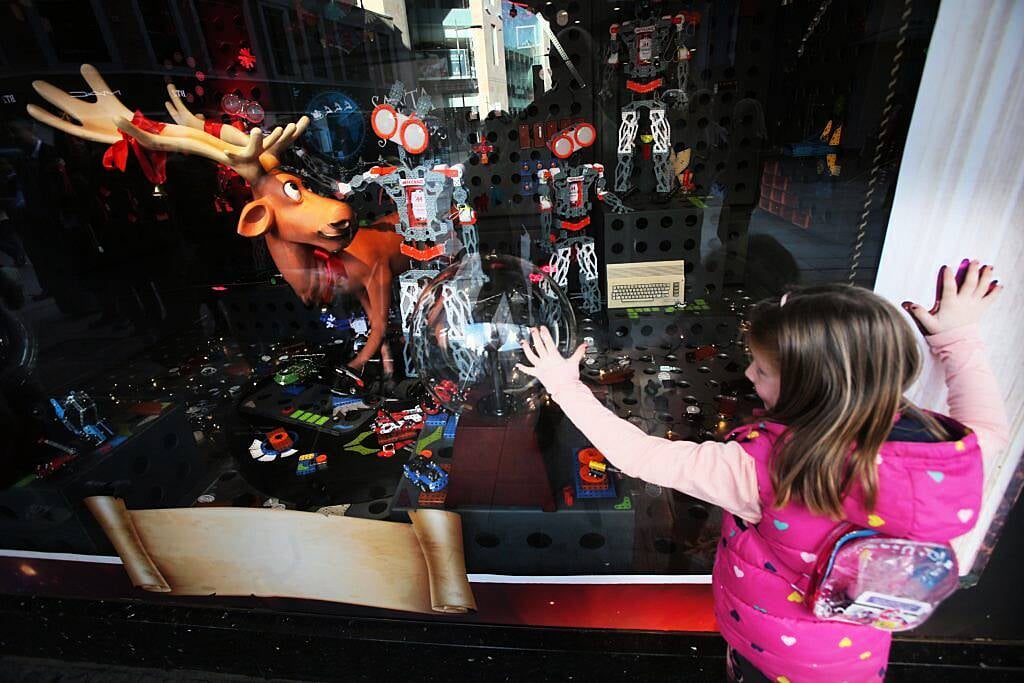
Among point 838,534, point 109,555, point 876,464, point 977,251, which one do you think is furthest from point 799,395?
point 109,555

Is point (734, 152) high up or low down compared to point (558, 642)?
up

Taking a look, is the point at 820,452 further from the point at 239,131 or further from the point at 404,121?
the point at 239,131

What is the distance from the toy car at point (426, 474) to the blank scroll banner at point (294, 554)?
0.07m

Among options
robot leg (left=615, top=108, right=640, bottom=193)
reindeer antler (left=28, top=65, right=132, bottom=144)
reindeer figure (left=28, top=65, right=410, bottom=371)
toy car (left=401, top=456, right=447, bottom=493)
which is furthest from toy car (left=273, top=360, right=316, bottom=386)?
robot leg (left=615, top=108, right=640, bottom=193)

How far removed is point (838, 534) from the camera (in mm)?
882

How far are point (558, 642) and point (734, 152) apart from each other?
152 centimetres

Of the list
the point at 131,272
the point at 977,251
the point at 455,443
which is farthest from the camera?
the point at 131,272

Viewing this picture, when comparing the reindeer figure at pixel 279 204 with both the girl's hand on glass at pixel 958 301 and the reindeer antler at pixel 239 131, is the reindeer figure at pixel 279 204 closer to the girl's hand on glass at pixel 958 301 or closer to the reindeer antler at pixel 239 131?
the reindeer antler at pixel 239 131

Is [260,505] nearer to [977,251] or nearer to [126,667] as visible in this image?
[126,667]

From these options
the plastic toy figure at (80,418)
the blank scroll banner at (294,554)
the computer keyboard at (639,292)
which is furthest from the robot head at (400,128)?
the plastic toy figure at (80,418)

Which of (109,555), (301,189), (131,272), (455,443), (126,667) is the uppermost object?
(301,189)

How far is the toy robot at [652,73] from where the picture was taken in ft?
4.43

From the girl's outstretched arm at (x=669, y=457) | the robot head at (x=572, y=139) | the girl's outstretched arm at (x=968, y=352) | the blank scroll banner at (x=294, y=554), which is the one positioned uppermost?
the robot head at (x=572, y=139)

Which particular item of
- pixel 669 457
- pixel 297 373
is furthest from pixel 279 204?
pixel 669 457
